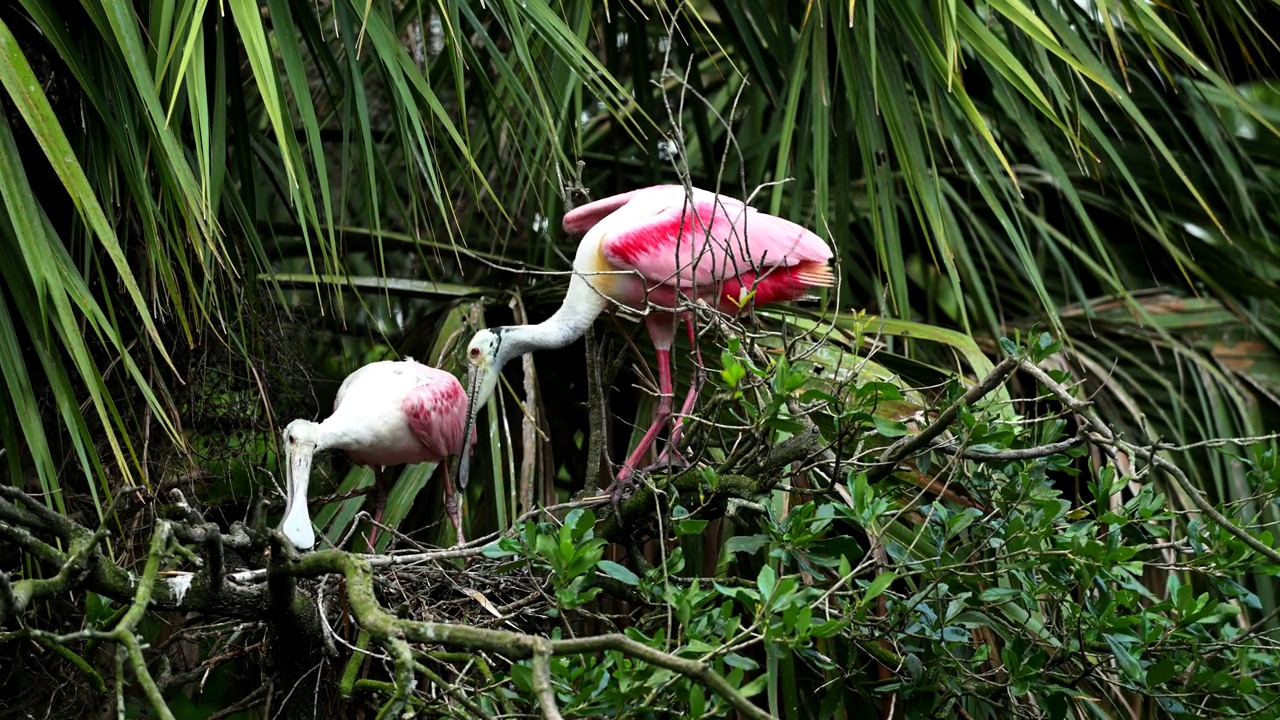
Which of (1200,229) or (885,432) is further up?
(885,432)

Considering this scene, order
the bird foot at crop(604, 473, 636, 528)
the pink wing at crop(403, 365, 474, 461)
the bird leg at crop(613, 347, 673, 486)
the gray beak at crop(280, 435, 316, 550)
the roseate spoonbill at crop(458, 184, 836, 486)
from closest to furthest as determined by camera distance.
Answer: the bird foot at crop(604, 473, 636, 528) → the gray beak at crop(280, 435, 316, 550) → the bird leg at crop(613, 347, 673, 486) → the roseate spoonbill at crop(458, 184, 836, 486) → the pink wing at crop(403, 365, 474, 461)

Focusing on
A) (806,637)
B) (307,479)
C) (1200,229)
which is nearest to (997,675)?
(806,637)

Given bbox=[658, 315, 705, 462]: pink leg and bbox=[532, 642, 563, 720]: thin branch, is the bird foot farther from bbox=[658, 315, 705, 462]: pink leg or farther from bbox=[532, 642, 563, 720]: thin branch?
bbox=[532, 642, 563, 720]: thin branch

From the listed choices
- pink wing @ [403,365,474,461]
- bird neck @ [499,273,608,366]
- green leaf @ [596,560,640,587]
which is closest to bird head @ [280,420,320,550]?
pink wing @ [403,365,474,461]

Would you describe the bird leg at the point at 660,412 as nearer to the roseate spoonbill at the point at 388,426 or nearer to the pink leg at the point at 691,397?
the pink leg at the point at 691,397

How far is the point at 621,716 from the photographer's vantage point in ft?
6.76

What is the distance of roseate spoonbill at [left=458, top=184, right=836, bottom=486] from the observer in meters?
3.83

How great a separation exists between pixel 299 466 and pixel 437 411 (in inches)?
16.7

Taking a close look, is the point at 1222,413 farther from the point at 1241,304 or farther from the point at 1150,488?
the point at 1150,488

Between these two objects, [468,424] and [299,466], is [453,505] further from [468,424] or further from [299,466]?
[299,466]

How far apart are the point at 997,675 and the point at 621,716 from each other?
1.48 metres

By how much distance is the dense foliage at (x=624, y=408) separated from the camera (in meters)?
2.52

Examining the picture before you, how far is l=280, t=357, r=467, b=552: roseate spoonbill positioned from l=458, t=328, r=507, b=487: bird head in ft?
0.19

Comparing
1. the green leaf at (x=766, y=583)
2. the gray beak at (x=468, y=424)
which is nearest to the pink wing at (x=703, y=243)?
the gray beak at (x=468, y=424)
